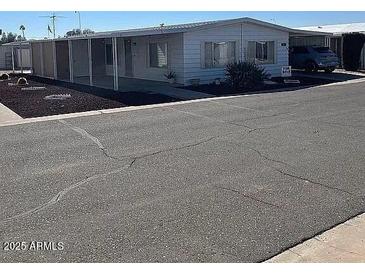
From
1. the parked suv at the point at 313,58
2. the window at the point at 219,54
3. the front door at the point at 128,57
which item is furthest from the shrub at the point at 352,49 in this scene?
the front door at the point at 128,57

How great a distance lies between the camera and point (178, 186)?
6.07 meters

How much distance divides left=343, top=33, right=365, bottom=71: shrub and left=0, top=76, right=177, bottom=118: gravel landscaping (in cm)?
1609

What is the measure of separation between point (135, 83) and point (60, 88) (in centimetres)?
352

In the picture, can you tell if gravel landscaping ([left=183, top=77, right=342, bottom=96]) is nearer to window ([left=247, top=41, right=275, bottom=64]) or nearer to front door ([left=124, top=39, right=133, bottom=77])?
window ([left=247, top=41, right=275, bottom=64])

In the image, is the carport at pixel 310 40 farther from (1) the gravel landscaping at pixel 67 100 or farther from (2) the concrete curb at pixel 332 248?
(2) the concrete curb at pixel 332 248

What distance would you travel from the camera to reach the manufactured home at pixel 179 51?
2061cm

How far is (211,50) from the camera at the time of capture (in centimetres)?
2139

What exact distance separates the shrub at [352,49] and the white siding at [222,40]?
6.18 metres

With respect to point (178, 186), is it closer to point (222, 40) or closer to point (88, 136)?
point (88, 136)

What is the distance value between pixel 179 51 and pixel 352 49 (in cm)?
1287

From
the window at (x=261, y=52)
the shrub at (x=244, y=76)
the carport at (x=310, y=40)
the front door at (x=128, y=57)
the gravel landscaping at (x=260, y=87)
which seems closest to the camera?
the gravel landscaping at (x=260, y=87)

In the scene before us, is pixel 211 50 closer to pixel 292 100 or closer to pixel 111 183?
pixel 292 100

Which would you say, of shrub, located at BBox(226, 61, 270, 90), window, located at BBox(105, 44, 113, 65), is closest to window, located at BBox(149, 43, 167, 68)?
shrub, located at BBox(226, 61, 270, 90)

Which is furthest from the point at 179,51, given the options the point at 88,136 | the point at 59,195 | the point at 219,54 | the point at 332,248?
the point at 332,248
